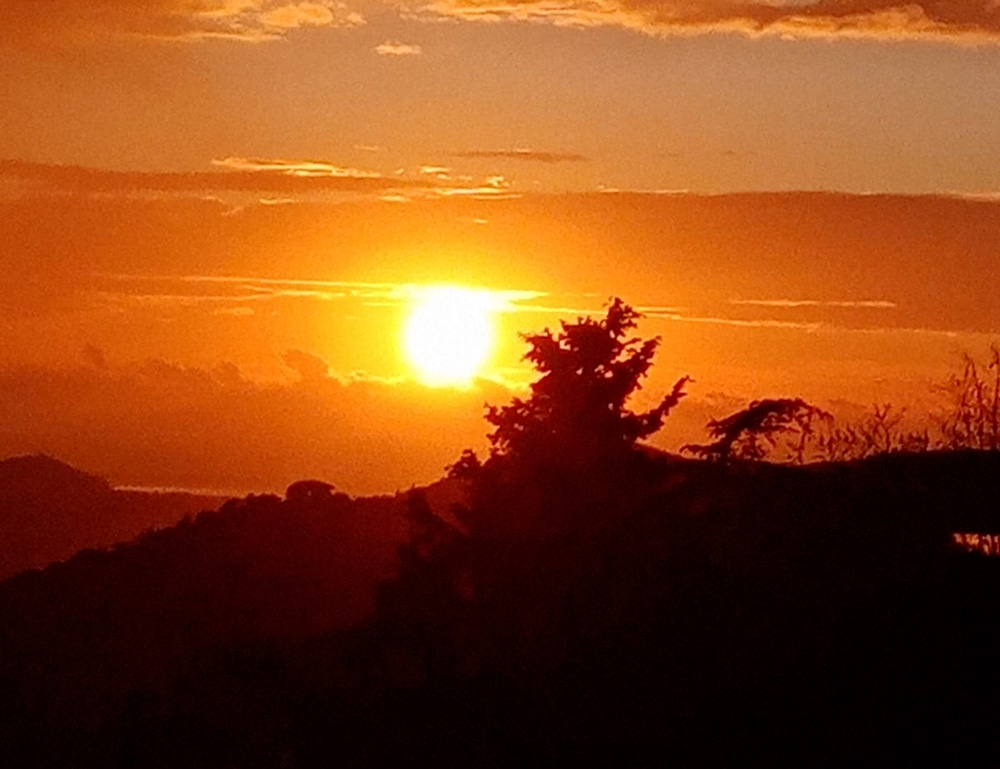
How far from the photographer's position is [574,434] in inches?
1468

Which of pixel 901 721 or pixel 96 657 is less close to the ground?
pixel 96 657

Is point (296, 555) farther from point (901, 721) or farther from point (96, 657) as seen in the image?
point (901, 721)

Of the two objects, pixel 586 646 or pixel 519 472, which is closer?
pixel 586 646

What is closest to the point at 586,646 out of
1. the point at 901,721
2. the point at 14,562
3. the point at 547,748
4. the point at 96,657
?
the point at 547,748

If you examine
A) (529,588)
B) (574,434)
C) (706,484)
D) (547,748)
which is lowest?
(547,748)

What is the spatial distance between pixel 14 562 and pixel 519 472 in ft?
480

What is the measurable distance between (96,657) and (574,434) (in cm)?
3733

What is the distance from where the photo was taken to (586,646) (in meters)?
25.3

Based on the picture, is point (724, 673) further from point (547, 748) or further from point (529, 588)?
point (529, 588)

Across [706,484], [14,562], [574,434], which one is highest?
[14,562]

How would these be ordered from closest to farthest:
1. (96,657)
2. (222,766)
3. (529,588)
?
(529,588) < (222,766) < (96,657)

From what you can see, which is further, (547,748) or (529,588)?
(529,588)

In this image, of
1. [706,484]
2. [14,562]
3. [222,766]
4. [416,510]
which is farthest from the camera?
[14,562]

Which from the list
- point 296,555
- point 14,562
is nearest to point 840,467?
point 296,555
